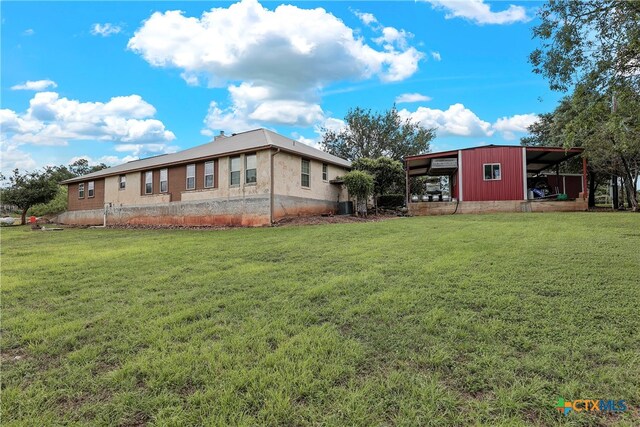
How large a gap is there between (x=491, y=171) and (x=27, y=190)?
107 ft

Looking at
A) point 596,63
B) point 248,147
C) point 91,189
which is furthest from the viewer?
point 91,189

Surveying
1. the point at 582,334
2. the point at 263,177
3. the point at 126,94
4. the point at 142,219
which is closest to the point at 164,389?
the point at 582,334

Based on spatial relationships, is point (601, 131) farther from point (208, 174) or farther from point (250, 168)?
point (208, 174)

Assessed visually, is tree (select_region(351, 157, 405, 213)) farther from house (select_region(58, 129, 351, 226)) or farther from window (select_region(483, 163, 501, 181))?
window (select_region(483, 163, 501, 181))

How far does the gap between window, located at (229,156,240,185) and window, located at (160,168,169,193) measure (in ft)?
18.2

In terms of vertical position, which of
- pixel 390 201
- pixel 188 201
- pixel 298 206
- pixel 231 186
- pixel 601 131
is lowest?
pixel 298 206

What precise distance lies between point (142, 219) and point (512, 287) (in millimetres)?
21883

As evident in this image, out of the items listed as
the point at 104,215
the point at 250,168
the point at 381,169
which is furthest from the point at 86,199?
the point at 381,169

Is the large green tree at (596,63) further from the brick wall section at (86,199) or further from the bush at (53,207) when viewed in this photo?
the bush at (53,207)

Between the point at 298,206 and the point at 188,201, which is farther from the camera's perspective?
the point at 188,201

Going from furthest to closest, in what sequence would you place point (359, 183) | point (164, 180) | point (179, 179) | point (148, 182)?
1. point (148, 182)
2. point (164, 180)
3. point (179, 179)
4. point (359, 183)

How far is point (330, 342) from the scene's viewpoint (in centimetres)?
324

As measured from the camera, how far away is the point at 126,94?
17.7 metres

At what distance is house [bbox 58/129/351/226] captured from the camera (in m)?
16.1
